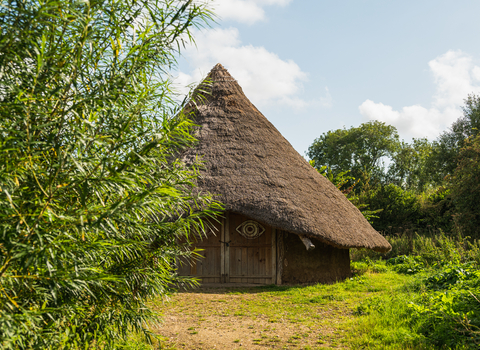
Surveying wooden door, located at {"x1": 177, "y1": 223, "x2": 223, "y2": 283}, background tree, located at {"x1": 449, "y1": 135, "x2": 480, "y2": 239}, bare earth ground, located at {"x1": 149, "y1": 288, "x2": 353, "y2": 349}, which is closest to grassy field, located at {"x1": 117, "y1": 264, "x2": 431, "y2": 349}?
bare earth ground, located at {"x1": 149, "y1": 288, "x2": 353, "y2": 349}

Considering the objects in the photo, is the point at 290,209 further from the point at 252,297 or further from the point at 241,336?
the point at 241,336

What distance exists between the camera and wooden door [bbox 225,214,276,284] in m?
8.31

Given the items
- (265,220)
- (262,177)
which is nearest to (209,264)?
(265,220)

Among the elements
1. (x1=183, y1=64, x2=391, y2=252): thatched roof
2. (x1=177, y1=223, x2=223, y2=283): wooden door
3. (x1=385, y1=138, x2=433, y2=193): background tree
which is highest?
(x1=385, y1=138, x2=433, y2=193): background tree

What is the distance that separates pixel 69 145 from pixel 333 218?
7027mm

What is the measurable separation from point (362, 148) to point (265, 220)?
26.0 m

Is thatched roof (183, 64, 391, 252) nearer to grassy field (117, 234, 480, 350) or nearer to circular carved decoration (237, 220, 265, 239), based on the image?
circular carved decoration (237, 220, 265, 239)

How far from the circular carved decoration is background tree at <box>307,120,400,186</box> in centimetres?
2296

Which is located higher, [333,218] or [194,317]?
[333,218]

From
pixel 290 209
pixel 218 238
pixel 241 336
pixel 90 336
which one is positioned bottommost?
pixel 241 336

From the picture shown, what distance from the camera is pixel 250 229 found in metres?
8.39

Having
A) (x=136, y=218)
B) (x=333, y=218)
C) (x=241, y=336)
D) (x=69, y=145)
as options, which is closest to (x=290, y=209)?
(x=333, y=218)

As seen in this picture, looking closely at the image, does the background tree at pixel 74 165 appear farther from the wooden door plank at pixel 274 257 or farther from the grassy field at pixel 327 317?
the wooden door plank at pixel 274 257

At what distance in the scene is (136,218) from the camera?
8.53 ft
